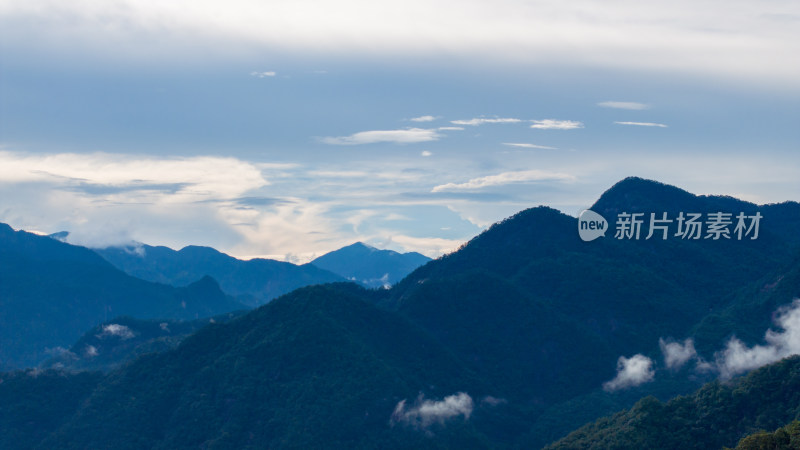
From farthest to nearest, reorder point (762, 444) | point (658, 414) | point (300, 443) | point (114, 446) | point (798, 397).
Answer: point (114, 446) < point (300, 443) < point (658, 414) < point (798, 397) < point (762, 444)

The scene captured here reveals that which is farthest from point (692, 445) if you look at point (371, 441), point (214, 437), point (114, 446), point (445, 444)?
point (114, 446)

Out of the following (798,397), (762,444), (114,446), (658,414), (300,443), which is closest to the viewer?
(762,444)

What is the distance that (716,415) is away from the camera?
495 feet

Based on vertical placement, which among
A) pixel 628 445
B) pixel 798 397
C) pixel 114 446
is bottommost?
pixel 114 446

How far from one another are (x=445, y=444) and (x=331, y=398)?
28.0m

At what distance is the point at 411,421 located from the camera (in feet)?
651

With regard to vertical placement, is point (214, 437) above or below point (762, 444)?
below

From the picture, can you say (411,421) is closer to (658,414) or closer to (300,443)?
(300,443)

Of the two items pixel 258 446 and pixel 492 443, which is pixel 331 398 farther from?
pixel 492 443

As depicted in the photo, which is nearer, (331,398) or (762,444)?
(762,444)

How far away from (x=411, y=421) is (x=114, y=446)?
2663 inches

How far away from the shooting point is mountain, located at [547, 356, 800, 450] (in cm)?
14662

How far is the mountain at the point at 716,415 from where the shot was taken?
5773 inches

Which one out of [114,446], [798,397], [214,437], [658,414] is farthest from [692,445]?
[114,446]
